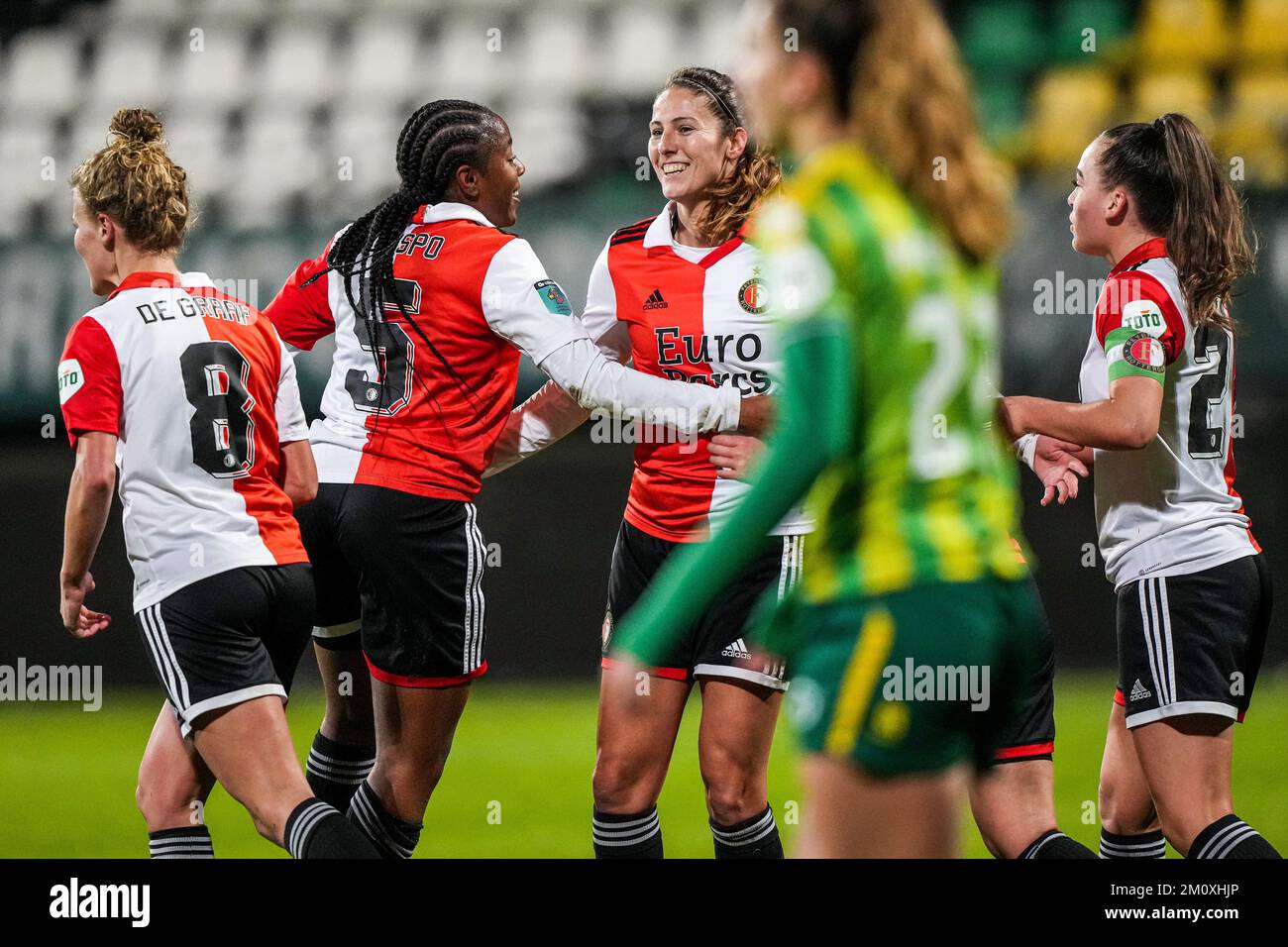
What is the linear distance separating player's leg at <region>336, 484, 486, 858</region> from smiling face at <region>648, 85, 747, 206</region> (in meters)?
0.97

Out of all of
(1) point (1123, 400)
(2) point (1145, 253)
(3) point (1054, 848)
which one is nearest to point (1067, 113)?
(2) point (1145, 253)

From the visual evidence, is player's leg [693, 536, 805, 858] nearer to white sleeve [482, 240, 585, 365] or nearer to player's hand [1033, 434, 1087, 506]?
player's hand [1033, 434, 1087, 506]

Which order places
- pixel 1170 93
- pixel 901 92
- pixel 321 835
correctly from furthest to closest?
pixel 1170 93, pixel 321 835, pixel 901 92

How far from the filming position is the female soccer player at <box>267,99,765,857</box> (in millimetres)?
3350

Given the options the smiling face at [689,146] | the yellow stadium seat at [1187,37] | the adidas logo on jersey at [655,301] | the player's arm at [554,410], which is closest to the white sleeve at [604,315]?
the player's arm at [554,410]

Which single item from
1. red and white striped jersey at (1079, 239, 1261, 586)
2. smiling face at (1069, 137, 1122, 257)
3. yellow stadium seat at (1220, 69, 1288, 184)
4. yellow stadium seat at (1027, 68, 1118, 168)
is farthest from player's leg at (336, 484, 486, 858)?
yellow stadium seat at (1220, 69, 1288, 184)

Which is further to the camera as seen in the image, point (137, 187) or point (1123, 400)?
point (137, 187)

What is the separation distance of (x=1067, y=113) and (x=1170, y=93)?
642 millimetres

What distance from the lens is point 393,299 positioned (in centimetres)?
342

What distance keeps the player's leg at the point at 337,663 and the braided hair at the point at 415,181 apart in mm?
420

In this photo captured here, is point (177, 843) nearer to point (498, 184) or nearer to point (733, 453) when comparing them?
point (733, 453)

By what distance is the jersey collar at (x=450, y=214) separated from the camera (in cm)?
346

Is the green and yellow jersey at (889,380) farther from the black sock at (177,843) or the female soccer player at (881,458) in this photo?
the black sock at (177,843)

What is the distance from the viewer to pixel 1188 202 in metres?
3.29
